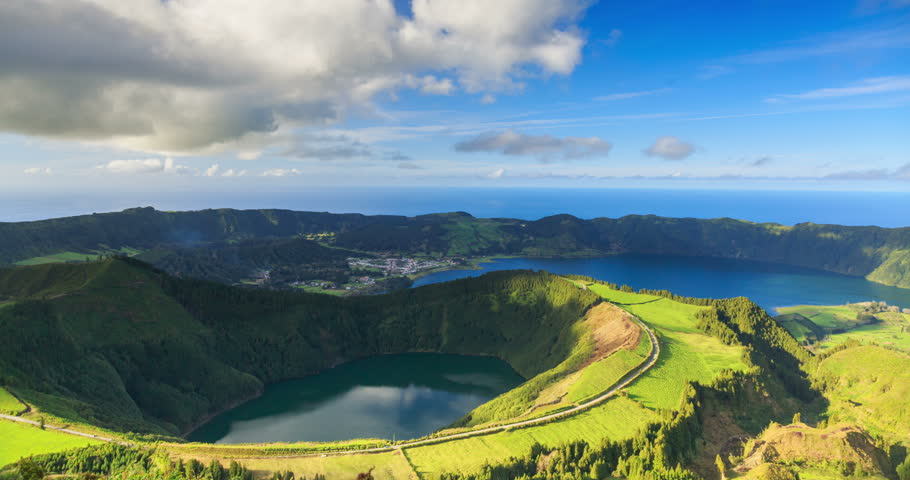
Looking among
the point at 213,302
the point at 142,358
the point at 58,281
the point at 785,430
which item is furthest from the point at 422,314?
the point at 785,430

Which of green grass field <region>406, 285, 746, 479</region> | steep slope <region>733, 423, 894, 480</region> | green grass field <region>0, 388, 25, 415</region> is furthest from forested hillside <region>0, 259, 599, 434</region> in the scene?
steep slope <region>733, 423, 894, 480</region>

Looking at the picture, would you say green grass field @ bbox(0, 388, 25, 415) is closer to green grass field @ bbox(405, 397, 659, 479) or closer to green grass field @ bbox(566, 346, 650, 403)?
green grass field @ bbox(405, 397, 659, 479)

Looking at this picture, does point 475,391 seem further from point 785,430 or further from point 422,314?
point 785,430

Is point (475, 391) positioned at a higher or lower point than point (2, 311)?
lower

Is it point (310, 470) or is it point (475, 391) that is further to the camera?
point (475, 391)

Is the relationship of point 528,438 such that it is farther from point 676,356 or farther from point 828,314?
point 828,314

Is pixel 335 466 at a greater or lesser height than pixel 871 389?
lesser

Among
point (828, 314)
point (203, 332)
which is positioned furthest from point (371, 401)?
point (828, 314)
